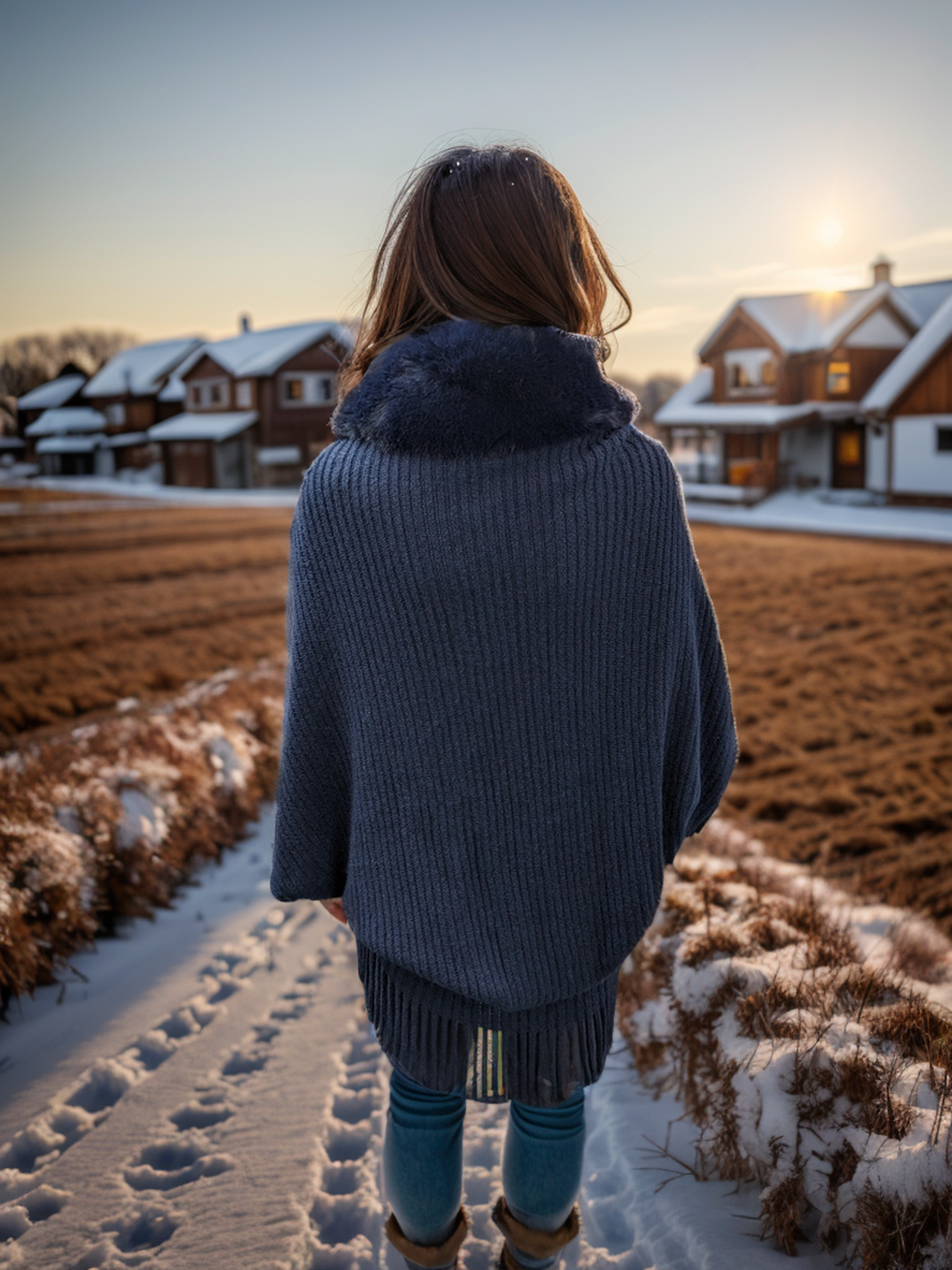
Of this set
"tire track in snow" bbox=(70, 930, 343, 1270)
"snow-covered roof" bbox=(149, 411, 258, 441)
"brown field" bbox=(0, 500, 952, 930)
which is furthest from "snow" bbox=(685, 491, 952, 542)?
"snow-covered roof" bbox=(149, 411, 258, 441)

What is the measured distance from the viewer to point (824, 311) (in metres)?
25.0

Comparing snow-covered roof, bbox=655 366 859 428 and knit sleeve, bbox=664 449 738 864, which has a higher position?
snow-covered roof, bbox=655 366 859 428

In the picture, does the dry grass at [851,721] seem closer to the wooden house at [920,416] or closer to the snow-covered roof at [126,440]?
the wooden house at [920,416]

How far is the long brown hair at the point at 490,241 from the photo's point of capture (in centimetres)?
131

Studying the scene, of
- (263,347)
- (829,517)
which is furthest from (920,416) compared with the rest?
(263,347)

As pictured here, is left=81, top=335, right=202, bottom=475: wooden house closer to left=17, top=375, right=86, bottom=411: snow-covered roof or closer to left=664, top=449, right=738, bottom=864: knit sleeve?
left=17, top=375, right=86, bottom=411: snow-covered roof

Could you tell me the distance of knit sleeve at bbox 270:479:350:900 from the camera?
1389 mm

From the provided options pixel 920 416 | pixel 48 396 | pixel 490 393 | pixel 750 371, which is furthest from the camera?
pixel 750 371

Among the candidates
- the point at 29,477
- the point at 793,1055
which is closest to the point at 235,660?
the point at 793,1055

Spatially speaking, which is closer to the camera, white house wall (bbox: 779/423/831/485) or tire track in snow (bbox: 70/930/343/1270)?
tire track in snow (bbox: 70/930/343/1270)

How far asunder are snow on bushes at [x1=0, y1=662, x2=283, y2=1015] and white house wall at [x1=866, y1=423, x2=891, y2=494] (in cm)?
2069

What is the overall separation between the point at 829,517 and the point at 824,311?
8.45 m

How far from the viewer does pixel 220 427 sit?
30.5 metres

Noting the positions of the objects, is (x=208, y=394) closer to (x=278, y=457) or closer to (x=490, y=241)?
(x=278, y=457)
